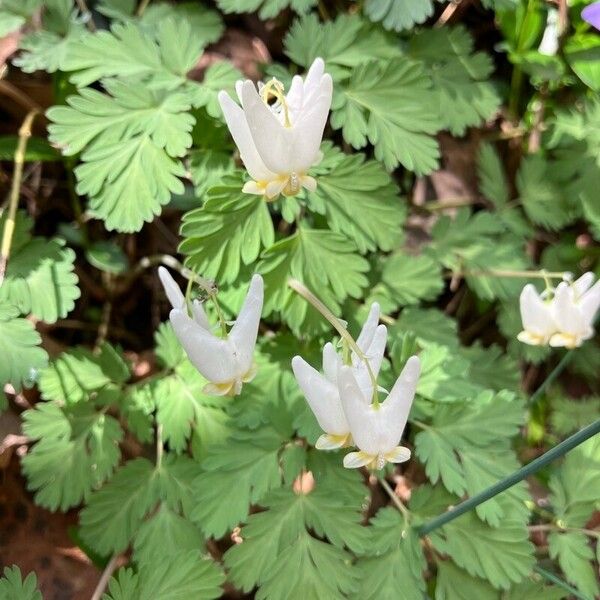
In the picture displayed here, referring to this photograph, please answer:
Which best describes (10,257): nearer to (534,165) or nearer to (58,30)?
(58,30)

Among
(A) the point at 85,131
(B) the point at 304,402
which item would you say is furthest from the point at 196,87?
(B) the point at 304,402

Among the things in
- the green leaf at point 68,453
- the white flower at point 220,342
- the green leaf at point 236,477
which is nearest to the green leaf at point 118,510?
the green leaf at point 68,453

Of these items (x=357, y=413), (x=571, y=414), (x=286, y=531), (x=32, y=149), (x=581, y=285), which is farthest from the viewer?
(x=571, y=414)

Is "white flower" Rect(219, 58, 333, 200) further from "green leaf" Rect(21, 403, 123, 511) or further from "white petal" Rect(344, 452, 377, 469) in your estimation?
"green leaf" Rect(21, 403, 123, 511)

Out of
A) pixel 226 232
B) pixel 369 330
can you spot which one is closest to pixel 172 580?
pixel 369 330

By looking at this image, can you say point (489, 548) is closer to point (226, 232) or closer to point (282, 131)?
point (226, 232)

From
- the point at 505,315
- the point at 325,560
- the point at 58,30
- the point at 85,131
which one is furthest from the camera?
the point at 505,315

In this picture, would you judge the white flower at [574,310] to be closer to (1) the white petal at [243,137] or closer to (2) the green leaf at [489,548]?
(2) the green leaf at [489,548]
